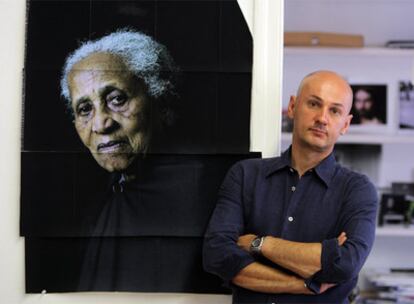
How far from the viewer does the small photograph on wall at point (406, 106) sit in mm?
3297

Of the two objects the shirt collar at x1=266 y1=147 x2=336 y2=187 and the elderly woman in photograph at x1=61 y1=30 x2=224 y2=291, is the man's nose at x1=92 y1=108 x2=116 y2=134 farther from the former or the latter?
the shirt collar at x1=266 y1=147 x2=336 y2=187

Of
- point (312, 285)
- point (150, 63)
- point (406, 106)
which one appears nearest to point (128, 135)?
point (150, 63)

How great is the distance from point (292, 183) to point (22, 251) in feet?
3.44

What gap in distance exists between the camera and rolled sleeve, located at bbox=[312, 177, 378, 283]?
66.3 inches

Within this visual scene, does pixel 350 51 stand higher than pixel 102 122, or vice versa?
pixel 350 51

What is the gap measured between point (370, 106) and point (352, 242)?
5.77 feet

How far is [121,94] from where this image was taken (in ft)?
6.87

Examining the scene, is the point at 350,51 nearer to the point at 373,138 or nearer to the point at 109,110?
the point at 373,138

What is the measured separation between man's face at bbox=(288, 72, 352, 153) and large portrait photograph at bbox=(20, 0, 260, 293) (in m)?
0.28

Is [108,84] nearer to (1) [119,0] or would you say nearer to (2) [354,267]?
(1) [119,0]

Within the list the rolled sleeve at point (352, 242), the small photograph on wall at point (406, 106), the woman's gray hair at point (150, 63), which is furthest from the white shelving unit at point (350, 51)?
the rolled sleeve at point (352, 242)

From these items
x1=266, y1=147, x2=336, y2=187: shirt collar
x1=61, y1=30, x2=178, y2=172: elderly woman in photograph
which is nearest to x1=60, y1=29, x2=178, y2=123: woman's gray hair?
x1=61, y1=30, x2=178, y2=172: elderly woman in photograph

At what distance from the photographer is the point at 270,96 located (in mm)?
2123

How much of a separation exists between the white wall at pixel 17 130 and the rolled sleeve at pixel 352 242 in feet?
1.45
